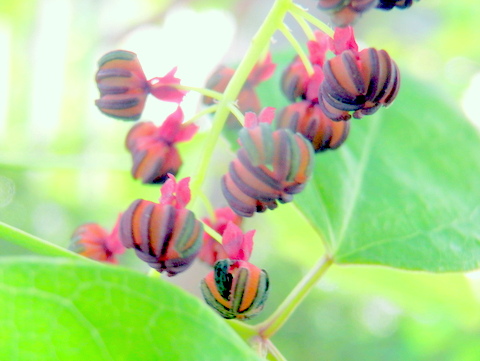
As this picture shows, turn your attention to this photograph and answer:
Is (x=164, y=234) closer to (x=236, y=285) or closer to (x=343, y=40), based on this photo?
(x=236, y=285)

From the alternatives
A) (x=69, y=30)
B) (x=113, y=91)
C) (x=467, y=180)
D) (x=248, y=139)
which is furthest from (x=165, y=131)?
(x=69, y=30)

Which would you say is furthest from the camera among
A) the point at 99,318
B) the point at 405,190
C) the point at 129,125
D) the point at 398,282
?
the point at 129,125

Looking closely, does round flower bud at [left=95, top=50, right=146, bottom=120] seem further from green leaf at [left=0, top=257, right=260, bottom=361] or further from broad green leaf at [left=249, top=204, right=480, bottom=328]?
broad green leaf at [left=249, top=204, right=480, bottom=328]

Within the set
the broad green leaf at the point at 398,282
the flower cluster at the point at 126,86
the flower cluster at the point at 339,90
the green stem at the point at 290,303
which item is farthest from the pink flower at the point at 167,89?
the broad green leaf at the point at 398,282

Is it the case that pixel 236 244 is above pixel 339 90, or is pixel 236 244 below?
below

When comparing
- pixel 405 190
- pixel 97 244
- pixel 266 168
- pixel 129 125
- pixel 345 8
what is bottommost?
pixel 129 125

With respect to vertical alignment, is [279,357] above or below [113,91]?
below

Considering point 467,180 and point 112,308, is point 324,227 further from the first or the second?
point 112,308

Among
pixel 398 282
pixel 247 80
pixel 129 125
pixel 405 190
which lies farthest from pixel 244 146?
pixel 129 125
